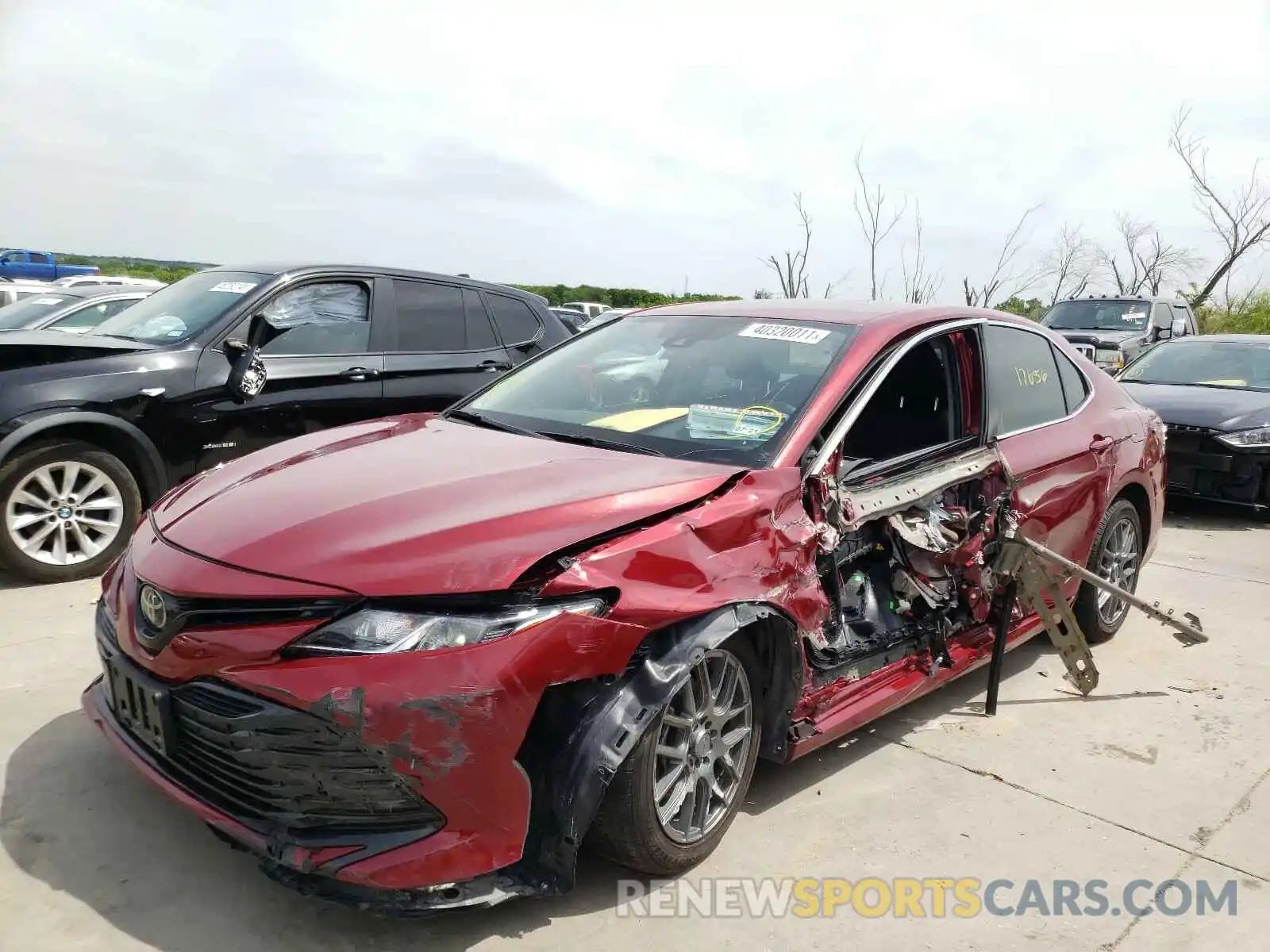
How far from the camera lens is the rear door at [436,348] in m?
6.20

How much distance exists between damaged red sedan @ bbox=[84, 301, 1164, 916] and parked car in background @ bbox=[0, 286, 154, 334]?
7.13m

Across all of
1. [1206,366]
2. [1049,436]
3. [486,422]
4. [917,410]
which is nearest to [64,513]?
[486,422]

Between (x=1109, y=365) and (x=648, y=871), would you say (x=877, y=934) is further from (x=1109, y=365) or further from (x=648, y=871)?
(x=1109, y=365)

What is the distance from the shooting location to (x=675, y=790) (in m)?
2.63

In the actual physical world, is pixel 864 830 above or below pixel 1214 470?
below

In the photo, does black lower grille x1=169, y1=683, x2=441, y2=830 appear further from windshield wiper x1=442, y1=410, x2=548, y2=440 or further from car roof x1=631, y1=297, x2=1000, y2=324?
car roof x1=631, y1=297, x2=1000, y2=324

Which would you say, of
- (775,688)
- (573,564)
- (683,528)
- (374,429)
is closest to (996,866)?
(775,688)

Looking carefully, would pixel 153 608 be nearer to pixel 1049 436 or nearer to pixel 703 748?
pixel 703 748

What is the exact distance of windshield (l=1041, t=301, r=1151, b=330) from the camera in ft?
48.4

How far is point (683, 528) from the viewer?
8.49 ft

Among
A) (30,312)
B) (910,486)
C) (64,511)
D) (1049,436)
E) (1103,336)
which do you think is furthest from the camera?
(1103,336)

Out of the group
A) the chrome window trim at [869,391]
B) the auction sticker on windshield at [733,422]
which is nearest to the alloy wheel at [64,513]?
the auction sticker on windshield at [733,422]

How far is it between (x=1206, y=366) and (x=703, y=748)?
839 centimetres

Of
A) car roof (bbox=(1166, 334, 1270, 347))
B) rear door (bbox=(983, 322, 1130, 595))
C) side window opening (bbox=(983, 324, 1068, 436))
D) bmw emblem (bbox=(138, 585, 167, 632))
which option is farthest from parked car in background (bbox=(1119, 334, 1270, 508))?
bmw emblem (bbox=(138, 585, 167, 632))
